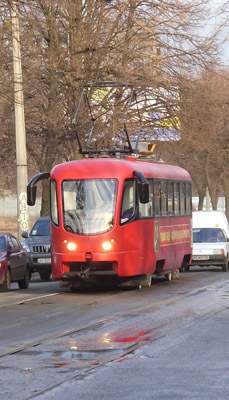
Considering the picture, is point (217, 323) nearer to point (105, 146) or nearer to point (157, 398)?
point (157, 398)

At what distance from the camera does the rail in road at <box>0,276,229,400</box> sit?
917 centimetres

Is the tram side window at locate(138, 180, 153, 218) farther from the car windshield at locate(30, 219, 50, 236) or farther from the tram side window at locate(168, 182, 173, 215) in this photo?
the car windshield at locate(30, 219, 50, 236)

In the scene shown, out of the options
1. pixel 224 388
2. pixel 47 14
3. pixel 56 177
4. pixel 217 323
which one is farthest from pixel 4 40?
pixel 224 388

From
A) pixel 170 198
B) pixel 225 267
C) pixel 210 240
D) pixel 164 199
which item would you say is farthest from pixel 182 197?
pixel 210 240

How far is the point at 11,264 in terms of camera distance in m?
23.3

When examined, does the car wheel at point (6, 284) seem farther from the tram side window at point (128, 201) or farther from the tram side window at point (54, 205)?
the tram side window at point (128, 201)

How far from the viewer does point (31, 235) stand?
30.6 metres

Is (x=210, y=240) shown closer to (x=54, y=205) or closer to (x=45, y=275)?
(x=45, y=275)

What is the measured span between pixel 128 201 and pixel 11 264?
379cm

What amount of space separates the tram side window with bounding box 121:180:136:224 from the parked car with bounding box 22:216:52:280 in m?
7.22

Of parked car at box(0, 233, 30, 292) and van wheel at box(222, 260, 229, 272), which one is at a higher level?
parked car at box(0, 233, 30, 292)

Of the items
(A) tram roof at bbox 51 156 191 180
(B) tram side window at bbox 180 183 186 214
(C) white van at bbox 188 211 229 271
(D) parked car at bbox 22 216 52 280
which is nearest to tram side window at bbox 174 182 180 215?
(B) tram side window at bbox 180 183 186 214

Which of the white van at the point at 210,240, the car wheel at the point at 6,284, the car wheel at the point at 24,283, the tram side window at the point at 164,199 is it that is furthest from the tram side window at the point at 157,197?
the white van at the point at 210,240

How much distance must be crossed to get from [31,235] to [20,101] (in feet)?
14.0
